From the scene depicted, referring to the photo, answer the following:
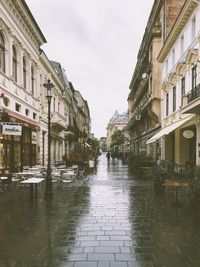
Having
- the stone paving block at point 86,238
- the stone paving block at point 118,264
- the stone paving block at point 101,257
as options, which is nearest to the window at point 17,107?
the stone paving block at point 86,238

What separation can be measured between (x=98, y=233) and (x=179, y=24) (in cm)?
1857

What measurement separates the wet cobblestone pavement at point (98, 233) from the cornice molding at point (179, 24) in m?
A: 12.8

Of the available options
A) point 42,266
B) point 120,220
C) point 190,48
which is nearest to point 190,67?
point 190,48

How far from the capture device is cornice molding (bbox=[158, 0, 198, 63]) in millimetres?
18891

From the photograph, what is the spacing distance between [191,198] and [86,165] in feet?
58.1

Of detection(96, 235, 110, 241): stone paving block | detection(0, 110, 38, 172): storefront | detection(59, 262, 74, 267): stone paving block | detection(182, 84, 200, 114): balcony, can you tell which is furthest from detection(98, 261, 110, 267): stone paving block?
detection(182, 84, 200, 114): balcony

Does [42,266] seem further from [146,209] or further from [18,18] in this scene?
[18,18]

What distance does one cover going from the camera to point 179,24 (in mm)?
21766

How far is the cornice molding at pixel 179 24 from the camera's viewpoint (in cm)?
1889

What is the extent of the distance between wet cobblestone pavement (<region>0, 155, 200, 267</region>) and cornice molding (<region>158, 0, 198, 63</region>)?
1277cm

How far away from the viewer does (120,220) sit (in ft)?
27.3

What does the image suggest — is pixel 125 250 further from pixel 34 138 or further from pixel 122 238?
pixel 34 138

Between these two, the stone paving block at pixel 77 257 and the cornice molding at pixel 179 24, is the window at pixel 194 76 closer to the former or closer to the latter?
the cornice molding at pixel 179 24

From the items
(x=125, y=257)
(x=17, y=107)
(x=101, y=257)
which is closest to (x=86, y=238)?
(x=101, y=257)
